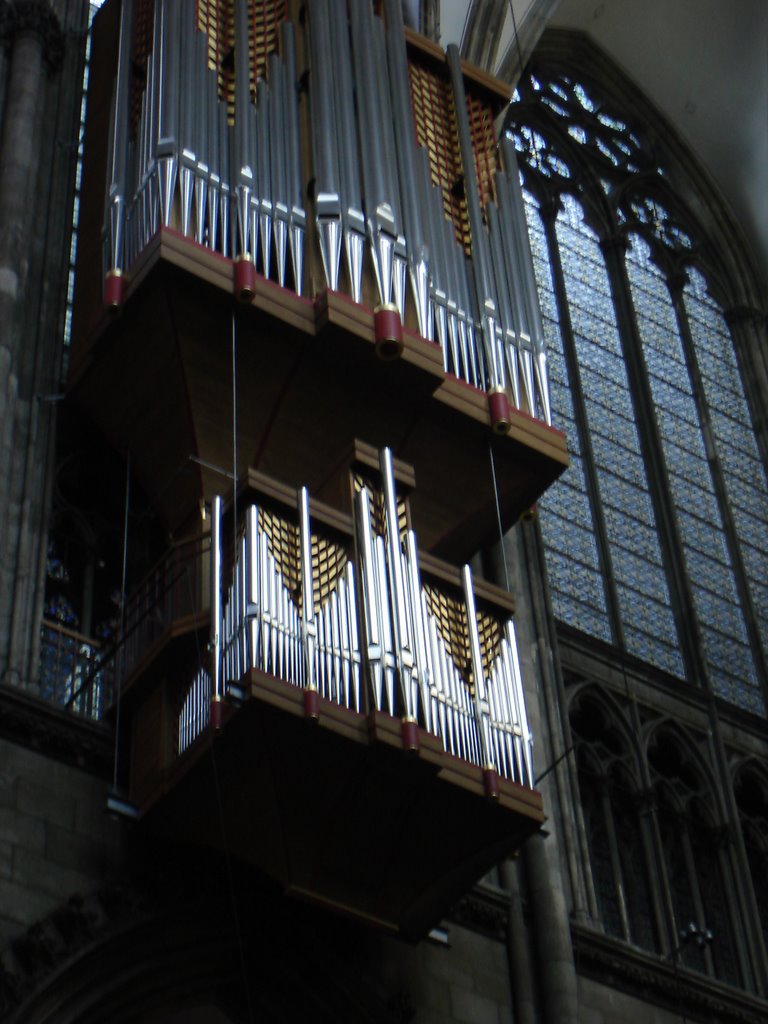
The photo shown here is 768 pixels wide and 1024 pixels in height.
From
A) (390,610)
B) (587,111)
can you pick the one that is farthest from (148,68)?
(587,111)

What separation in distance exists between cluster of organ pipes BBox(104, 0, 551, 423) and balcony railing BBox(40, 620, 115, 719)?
2515 mm

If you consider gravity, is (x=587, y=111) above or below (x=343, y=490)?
above

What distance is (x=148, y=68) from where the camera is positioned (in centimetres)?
1628

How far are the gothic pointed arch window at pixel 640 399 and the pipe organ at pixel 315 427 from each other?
364cm

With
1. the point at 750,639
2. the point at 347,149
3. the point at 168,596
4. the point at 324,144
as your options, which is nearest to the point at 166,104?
the point at 324,144

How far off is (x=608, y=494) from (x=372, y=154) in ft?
18.2

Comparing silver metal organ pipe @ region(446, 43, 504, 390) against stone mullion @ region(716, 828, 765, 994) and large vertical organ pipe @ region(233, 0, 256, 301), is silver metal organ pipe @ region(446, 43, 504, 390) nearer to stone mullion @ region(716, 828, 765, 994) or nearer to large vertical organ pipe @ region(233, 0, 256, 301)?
large vertical organ pipe @ region(233, 0, 256, 301)

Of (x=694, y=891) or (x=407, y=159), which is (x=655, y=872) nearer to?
(x=694, y=891)

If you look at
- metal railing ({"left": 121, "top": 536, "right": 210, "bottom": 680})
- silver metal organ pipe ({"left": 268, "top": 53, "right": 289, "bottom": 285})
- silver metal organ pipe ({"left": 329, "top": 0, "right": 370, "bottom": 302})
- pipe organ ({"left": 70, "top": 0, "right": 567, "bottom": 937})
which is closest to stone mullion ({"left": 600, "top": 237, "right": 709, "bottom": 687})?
pipe organ ({"left": 70, "top": 0, "right": 567, "bottom": 937})

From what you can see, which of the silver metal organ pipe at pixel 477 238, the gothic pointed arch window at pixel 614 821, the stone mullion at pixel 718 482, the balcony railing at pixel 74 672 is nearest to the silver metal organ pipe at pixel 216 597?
the balcony railing at pixel 74 672

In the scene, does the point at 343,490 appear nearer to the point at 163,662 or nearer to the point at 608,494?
the point at 163,662

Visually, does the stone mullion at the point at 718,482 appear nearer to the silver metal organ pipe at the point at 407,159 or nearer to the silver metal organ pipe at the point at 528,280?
the silver metal organ pipe at the point at 528,280

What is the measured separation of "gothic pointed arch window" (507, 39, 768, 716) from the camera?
66.0 feet

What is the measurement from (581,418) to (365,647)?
8441 mm
